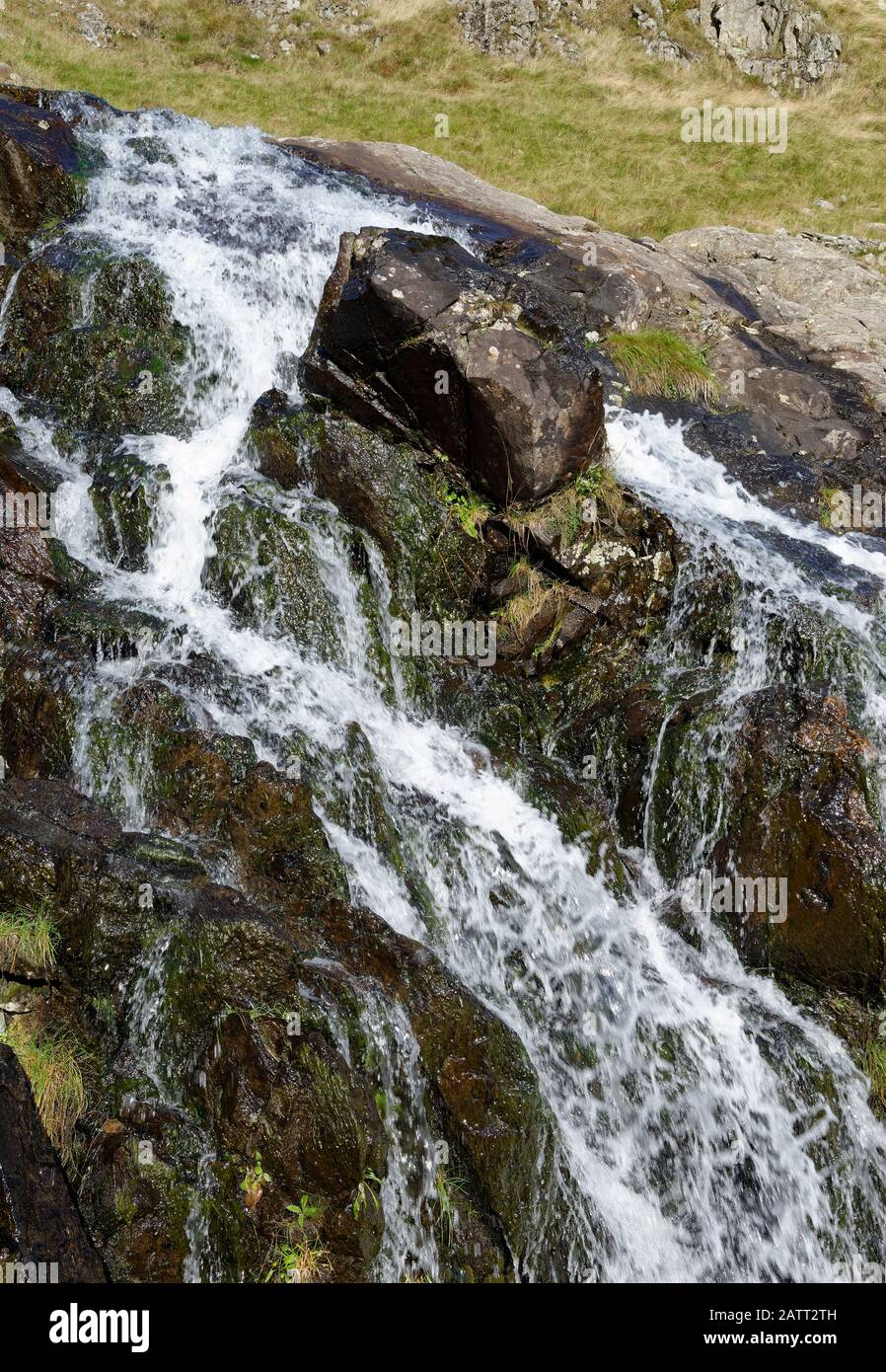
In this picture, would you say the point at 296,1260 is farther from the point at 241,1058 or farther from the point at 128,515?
the point at 128,515

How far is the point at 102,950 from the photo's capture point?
25.3 feet

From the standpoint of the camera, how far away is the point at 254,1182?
22.4ft

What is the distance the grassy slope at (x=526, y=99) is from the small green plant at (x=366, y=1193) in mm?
23780

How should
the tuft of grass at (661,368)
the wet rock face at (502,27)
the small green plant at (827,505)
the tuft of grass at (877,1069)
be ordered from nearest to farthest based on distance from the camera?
the tuft of grass at (877,1069) → the small green plant at (827,505) → the tuft of grass at (661,368) → the wet rock face at (502,27)

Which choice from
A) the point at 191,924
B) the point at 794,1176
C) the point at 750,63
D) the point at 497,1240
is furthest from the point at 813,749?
the point at 750,63

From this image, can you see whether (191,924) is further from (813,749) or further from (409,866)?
(813,749)

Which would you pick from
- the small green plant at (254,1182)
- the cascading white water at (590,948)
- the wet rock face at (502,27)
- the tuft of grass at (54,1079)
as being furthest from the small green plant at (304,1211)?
the wet rock face at (502,27)

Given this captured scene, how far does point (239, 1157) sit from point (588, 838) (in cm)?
526

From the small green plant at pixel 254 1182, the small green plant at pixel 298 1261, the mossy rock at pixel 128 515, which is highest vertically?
the mossy rock at pixel 128 515

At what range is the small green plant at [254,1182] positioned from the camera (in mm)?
6789

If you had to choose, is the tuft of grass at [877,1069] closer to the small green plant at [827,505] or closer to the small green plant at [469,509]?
the small green plant at [827,505]

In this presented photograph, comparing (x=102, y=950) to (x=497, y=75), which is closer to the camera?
(x=102, y=950)

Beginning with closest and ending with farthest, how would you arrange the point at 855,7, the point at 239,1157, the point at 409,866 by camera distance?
the point at 239,1157 → the point at 409,866 → the point at 855,7

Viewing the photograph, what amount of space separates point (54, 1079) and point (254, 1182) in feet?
5.42
